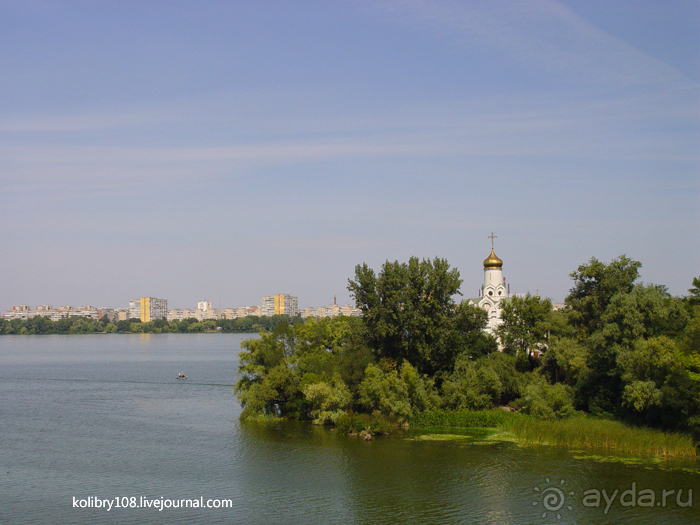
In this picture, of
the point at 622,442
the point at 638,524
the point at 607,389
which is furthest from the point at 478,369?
the point at 638,524

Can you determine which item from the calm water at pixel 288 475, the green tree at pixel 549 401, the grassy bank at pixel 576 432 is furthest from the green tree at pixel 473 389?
the calm water at pixel 288 475

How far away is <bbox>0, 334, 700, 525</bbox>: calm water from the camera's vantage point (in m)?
23.6

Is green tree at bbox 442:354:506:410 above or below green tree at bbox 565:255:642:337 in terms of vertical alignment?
below

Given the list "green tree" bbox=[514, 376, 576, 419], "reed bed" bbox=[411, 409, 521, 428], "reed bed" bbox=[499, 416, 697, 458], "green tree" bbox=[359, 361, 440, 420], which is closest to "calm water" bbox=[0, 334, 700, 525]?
"reed bed" bbox=[499, 416, 697, 458]

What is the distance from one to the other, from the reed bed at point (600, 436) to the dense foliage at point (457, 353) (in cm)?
135

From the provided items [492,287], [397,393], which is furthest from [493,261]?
[397,393]

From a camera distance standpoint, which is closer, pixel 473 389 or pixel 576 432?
pixel 576 432

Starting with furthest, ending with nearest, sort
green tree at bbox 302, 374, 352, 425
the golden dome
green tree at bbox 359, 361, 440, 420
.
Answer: the golden dome → green tree at bbox 302, 374, 352, 425 → green tree at bbox 359, 361, 440, 420

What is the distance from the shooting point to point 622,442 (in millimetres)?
31547

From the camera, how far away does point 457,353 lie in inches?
1693

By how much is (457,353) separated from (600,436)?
39.6ft

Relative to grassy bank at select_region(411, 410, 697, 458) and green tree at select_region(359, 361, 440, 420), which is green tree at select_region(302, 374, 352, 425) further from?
grassy bank at select_region(411, 410, 697, 458)

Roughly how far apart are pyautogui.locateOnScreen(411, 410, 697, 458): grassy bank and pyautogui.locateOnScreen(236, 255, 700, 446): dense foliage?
80cm

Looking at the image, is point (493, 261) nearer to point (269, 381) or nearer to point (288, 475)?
point (269, 381)
